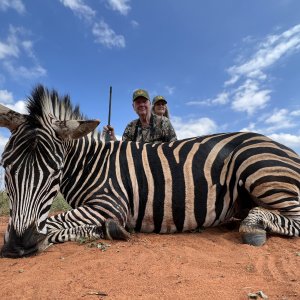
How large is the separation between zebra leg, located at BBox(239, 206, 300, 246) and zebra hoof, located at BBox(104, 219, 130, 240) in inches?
47.4

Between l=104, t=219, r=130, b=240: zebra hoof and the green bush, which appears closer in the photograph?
l=104, t=219, r=130, b=240: zebra hoof

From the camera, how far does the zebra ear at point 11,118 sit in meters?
3.09

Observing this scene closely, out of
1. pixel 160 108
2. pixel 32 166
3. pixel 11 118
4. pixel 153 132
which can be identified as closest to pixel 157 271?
pixel 32 166

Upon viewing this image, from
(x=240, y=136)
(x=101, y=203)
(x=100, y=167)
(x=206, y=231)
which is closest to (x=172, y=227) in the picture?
(x=206, y=231)

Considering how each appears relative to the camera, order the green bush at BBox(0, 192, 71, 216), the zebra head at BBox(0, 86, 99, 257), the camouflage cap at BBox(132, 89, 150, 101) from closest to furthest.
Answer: the zebra head at BBox(0, 86, 99, 257) < the green bush at BBox(0, 192, 71, 216) < the camouflage cap at BBox(132, 89, 150, 101)

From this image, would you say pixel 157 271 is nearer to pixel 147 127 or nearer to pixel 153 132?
pixel 153 132

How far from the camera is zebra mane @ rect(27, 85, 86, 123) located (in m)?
3.19

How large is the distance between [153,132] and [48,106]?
332 centimetres

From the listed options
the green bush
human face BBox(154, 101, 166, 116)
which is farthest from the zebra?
human face BBox(154, 101, 166, 116)

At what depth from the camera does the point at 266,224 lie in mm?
3154

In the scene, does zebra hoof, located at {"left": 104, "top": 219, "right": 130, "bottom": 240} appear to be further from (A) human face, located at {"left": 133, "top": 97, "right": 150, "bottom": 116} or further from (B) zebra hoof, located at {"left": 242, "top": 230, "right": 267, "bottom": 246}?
(A) human face, located at {"left": 133, "top": 97, "right": 150, "bottom": 116}

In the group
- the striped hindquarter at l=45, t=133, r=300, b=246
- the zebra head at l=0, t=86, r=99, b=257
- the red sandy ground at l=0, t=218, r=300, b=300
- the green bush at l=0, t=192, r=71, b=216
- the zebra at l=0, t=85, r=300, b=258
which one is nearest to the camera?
the red sandy ground at l=0, t=218, r=300, b=300

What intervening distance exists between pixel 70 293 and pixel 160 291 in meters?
0.55

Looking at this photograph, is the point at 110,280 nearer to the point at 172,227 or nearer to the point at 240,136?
the point at 172,227
